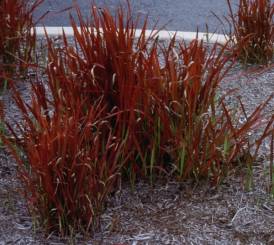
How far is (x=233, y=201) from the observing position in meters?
3.16

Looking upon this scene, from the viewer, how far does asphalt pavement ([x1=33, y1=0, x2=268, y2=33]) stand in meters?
6.65

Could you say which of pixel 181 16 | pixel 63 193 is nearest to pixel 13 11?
pixel 63 193

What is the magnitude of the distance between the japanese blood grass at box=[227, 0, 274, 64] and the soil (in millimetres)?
1228

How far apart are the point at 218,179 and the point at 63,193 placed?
28.7 inches

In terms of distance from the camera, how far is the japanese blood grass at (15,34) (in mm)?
4098

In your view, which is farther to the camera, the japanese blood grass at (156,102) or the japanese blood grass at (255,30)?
the japanese blood grass at (255,30)

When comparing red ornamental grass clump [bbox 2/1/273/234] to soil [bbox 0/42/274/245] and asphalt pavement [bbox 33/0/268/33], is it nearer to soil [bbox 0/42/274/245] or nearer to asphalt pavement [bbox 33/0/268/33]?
soil [bbox 0/42/274/245]

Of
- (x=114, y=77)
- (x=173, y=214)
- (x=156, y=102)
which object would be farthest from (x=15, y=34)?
(x=173, y=214)

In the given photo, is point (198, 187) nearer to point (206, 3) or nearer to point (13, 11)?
point (13, 11)

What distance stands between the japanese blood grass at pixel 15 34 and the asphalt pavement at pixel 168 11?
237 centimetres

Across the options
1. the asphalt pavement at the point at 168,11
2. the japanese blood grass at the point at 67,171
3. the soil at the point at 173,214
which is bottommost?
the soil at the point at 173,214

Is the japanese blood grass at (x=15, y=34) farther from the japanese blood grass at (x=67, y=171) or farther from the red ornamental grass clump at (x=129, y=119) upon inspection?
the japanese blood grass at (x=67, y=171)

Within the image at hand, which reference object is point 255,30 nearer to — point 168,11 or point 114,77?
point 114,77

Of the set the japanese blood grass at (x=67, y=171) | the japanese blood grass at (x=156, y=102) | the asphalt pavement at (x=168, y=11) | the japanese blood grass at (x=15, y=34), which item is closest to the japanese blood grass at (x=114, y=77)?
the japanese blood grass at (x=156, y=102)
